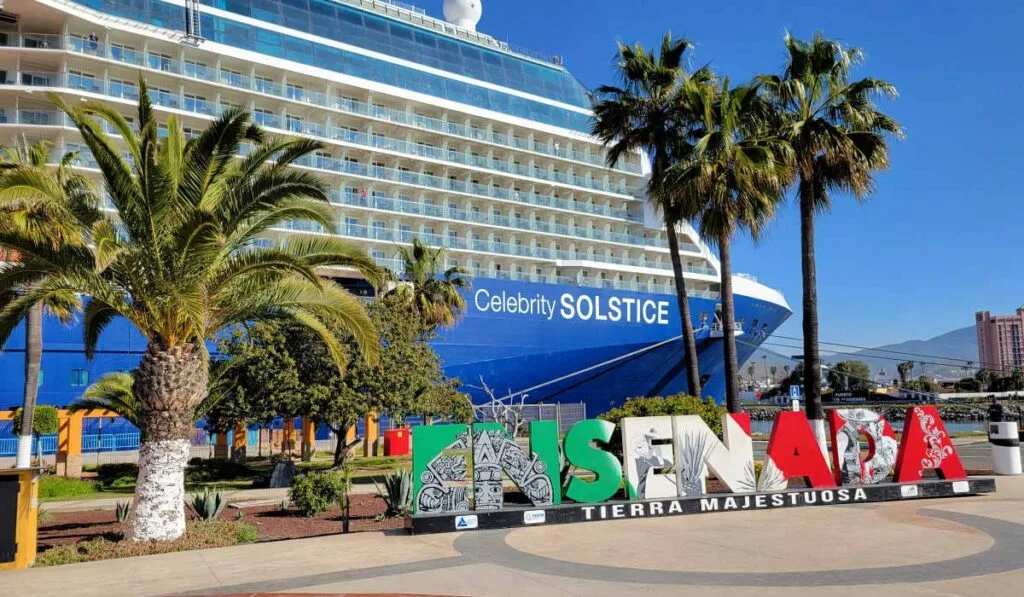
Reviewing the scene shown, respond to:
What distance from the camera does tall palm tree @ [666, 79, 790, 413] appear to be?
62.6ft

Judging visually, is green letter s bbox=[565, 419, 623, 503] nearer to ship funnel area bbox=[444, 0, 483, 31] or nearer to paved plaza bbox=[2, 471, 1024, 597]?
paved plaza bbox=[2, 471, 1024, 597]

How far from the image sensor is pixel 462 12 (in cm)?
4412

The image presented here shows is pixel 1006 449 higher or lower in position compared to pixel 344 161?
lower

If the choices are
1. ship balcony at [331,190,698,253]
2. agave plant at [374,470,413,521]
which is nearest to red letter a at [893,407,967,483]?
agave plant at [374,470,413,521]

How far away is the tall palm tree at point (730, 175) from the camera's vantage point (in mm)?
19094

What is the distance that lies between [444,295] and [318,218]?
19454 mm

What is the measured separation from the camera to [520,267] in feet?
128

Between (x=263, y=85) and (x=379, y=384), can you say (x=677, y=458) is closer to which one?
(x=379, y=384)

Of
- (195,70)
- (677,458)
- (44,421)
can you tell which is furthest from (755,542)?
(195,70)

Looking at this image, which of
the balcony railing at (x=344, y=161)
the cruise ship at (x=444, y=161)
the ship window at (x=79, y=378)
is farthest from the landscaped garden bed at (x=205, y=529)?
the balcony railing at (x=344, y=161)

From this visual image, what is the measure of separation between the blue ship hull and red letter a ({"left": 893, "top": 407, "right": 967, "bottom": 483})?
20.8 meters

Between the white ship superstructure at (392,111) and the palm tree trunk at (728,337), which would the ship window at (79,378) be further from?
the palm tree trunk at (728,337)

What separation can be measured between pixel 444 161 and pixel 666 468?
27335mm

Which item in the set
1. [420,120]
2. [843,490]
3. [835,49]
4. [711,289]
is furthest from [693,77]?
[711,289]
